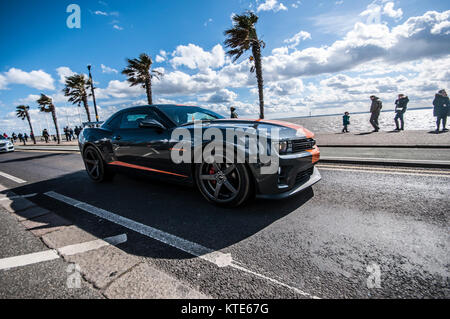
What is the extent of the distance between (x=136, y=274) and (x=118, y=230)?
88 centimetres

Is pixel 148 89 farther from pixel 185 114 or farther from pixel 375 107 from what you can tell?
pixel 185 114

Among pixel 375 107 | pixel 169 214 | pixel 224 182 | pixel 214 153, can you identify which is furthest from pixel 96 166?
pixel 375 107

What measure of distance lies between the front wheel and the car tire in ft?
8.11

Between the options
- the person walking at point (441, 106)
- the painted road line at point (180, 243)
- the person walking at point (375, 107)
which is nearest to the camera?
the painted road line at point (180, 243)

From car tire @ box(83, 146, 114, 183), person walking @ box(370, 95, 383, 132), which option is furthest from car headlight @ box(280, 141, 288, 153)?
person walking @ box(370, 95, 383, 132)

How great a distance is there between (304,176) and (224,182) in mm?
1061

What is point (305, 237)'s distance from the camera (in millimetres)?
2031

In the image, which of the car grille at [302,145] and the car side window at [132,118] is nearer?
the car grille at [302,145]

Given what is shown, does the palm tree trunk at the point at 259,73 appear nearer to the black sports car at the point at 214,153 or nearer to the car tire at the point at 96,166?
the black sports car at the point at 214,153

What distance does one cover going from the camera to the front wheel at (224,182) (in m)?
2.58

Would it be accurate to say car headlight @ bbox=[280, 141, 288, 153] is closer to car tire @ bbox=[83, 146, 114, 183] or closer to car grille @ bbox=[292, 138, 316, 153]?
car grille @ bbox=[292, 138, 316, 153]

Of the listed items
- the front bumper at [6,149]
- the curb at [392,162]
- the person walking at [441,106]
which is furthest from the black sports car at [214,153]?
the front bumper at [6,149]

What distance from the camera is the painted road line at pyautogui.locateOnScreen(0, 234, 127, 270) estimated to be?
5.79 feet
